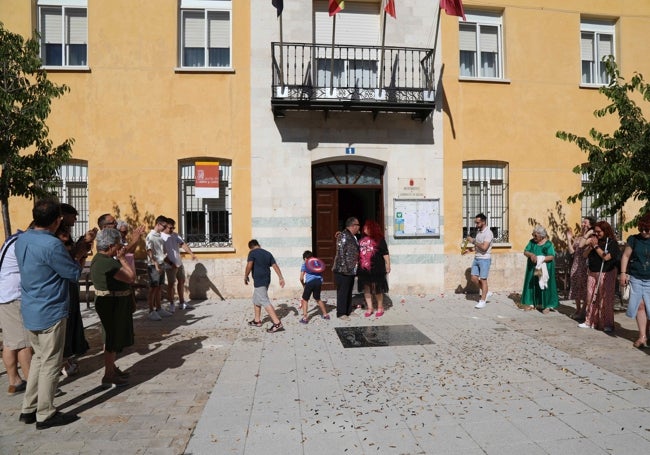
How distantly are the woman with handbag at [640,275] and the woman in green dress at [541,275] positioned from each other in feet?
7.97

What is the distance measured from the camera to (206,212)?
11211 millimetres

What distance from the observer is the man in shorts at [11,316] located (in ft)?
16.7

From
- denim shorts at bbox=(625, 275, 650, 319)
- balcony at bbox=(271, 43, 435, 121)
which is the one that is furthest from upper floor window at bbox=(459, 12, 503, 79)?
denim shorts at bbox=(625, 275, 650, 319)

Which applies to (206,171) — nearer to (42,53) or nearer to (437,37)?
(42,53)

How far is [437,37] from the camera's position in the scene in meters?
11.6

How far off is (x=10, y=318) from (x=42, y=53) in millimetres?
8178

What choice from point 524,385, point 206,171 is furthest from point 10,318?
point 206,171

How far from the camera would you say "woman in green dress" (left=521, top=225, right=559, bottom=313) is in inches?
373

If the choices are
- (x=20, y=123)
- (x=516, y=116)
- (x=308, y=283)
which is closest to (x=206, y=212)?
(x=308, y=283)

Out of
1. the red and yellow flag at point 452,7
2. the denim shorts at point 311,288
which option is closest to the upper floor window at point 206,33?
the red and yellow flag at point 452,7

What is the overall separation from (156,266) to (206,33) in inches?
223

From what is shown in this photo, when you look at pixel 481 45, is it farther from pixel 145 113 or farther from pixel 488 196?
pixel 145 113

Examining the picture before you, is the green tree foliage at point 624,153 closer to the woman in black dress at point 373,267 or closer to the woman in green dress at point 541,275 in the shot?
the woman in green dress at point 541,275

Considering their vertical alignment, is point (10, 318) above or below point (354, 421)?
above
